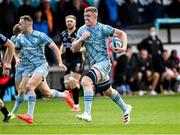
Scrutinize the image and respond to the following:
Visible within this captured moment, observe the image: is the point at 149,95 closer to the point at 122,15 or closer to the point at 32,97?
the point at 122,15

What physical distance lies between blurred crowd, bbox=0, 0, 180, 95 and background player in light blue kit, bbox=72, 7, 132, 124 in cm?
1238

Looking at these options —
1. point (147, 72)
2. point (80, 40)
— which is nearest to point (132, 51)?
point (147, 72)

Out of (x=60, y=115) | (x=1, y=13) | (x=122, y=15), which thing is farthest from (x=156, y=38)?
(x=60, y=115)

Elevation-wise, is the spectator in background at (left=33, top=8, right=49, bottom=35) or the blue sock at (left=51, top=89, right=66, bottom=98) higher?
the spectator in background at (left=33, top=8, right=49, bottom=35)

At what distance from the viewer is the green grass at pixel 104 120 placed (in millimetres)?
15398

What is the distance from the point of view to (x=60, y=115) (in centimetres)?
2056

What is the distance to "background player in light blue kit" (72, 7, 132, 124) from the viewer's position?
1705cm

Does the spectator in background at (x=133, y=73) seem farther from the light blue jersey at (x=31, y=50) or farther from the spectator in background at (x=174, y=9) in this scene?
the light blue jersey at (x=31, y=50)

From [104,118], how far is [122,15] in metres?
13.1

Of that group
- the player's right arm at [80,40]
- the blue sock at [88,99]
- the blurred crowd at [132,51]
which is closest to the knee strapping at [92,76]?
the blue sock at [88,99]

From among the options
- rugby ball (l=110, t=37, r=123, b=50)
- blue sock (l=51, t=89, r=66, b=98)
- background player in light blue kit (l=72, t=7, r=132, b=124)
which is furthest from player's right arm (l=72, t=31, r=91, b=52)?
blue sock (l=51, t=89, r=66, b=98)

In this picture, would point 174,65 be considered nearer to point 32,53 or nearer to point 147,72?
point 147,72

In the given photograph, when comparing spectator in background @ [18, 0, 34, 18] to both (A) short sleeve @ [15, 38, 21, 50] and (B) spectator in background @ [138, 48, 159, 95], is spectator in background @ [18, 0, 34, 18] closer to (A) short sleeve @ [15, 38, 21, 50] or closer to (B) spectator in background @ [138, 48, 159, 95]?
(B) spectator in background @ [138, 48, 159, 95]

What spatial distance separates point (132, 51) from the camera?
32.5m
